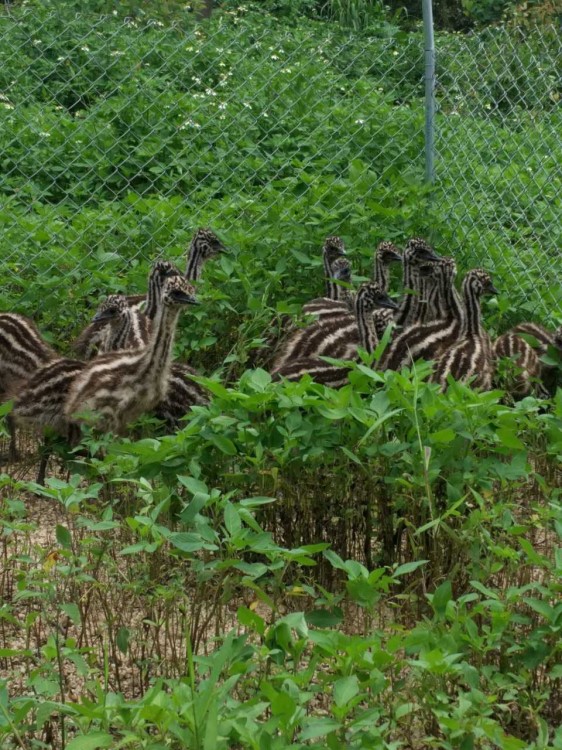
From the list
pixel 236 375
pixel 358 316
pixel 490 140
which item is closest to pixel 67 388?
pixel 236 375

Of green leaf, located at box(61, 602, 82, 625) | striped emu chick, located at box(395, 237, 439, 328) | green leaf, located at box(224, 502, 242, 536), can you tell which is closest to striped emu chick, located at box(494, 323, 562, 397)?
striped emu chick, located at box(395, 237, 439, 328)

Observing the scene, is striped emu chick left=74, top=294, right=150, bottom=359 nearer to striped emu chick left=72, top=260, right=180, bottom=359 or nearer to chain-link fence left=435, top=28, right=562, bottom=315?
striped emu chick left=72, top=260, right=180, bottom=359

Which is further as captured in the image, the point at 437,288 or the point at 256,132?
the point at 256,132

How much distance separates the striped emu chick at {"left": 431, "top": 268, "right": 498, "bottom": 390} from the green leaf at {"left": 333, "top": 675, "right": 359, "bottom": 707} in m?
3.65

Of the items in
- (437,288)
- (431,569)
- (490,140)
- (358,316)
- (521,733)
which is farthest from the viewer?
(490,140)

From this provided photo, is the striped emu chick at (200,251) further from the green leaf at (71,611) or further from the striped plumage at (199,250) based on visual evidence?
the green leaf at (71,611)

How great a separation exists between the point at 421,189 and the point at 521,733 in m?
6.17

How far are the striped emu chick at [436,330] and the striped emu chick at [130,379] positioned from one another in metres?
1.35

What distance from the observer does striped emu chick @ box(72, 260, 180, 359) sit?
8.33 metres

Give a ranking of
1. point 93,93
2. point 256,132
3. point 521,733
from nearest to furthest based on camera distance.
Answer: point 521,733, point 256,132, point 93,93

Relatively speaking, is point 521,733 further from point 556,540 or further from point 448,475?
point 556,540

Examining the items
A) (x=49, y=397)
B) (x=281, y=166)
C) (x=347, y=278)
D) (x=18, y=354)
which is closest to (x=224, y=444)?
(x=49, y=397)

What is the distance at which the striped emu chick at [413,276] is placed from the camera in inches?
368

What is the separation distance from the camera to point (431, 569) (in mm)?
5602
